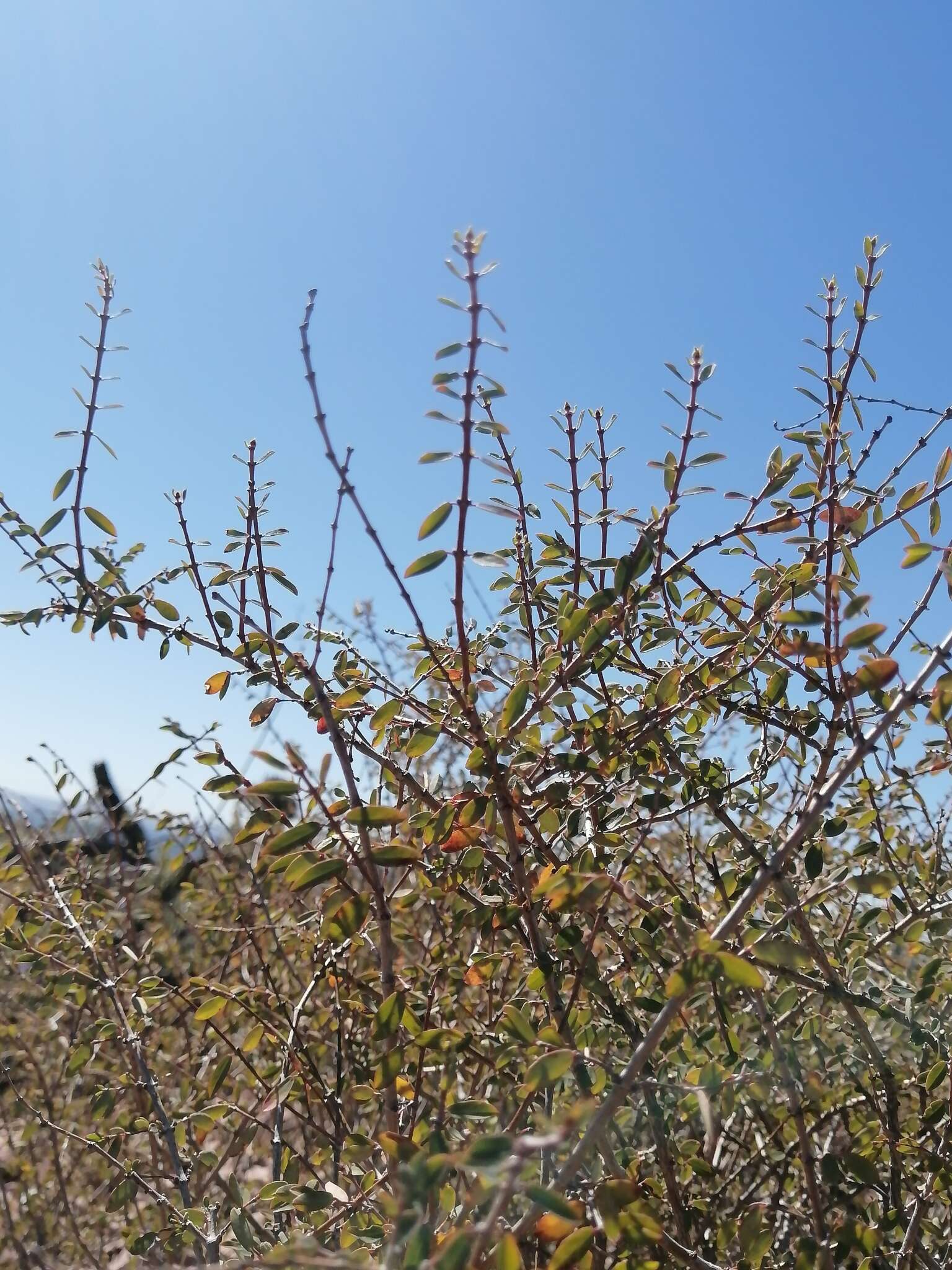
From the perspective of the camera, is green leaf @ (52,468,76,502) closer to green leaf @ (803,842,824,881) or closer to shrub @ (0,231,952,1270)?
shrub @ (0,231,952,1270)

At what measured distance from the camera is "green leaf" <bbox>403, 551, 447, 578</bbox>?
48.3 inches

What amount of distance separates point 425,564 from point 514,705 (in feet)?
0.75

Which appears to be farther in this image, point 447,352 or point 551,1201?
point 447,352

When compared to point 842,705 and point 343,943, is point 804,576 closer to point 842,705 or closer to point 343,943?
point 842,705

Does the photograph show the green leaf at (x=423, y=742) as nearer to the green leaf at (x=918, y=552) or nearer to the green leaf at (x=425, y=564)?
the green leaf at (x=425, y=564)

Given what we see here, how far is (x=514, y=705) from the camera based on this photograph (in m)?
1.25

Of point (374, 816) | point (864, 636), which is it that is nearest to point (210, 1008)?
point (374, 816)

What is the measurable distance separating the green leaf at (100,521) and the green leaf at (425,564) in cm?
71

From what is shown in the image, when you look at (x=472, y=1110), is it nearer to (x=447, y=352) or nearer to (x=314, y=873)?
(x=314, y=873)

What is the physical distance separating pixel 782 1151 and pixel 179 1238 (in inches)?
50.7

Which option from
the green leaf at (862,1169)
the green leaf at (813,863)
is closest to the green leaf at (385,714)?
the green leaf at (813,863)

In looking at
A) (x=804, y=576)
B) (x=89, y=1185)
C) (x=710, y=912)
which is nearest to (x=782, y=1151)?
(x=710, y=912)

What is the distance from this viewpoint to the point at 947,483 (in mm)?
1477

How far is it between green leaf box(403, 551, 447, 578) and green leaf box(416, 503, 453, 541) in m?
0.04
